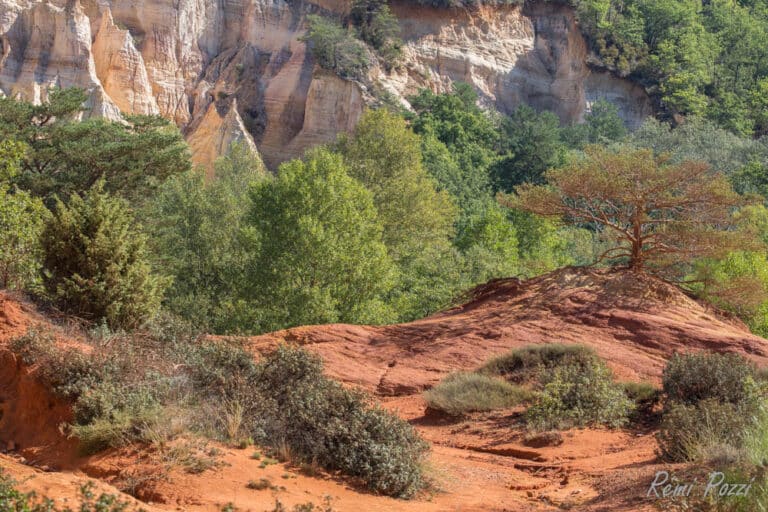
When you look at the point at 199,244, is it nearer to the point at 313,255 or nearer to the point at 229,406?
the point at 313,255

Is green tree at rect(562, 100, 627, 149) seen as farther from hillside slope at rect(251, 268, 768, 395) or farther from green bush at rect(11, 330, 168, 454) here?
green bush at rect(11, 330, 168, 454)

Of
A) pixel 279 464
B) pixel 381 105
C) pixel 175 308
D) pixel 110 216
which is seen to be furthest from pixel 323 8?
pixel 279 464

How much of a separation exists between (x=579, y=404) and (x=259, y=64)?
163 ft

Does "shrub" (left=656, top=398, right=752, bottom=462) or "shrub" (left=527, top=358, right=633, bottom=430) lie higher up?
"shrub" (left=656, top=398, right=752, bottom=462)

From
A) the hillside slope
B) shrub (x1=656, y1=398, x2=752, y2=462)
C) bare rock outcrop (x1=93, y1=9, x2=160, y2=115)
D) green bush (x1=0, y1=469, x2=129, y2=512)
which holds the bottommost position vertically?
the hillside slope

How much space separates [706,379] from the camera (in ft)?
39.5

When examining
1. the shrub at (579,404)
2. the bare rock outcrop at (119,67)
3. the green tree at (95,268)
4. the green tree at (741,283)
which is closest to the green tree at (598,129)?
the bare rock outcrop at (119,67)

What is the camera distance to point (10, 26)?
162 feet

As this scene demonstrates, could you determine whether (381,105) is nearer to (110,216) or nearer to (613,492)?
(110,216)

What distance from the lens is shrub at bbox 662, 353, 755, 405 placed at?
462 inches

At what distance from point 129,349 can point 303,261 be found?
15340 mm

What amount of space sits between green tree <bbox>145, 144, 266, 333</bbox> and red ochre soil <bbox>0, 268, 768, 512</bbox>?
1013cm

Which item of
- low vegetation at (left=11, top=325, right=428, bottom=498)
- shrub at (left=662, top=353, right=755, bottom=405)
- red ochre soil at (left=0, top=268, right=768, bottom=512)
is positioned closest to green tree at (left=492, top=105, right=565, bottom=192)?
red ochre soil at (left=0, top=268, right=768, bottom=512)

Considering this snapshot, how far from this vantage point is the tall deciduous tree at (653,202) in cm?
1948
